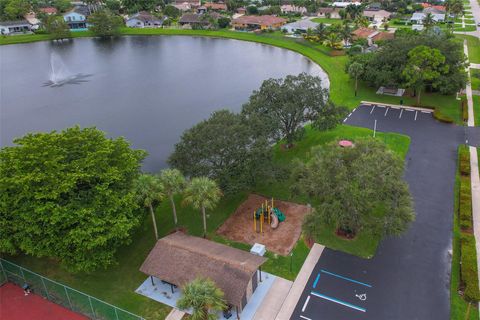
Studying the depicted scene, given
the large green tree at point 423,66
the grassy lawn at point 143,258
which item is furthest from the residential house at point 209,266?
the large green tree at point 423,66

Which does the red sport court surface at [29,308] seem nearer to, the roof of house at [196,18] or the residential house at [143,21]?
the roof of house at [196,18]

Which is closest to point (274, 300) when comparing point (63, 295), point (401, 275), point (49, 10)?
point (401, 275)

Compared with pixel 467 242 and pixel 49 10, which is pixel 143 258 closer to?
pixel 467 242

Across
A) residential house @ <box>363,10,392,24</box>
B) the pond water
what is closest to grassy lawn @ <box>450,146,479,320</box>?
the pond water

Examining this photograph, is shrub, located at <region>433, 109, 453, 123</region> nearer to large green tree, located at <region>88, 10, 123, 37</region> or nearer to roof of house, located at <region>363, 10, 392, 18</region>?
roof of house, located at <region>363, 10, 392, 18</region>

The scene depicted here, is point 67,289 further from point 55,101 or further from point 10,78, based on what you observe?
point 10,78

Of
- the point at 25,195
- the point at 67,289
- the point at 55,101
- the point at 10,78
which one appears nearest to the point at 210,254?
the point at 67,289
